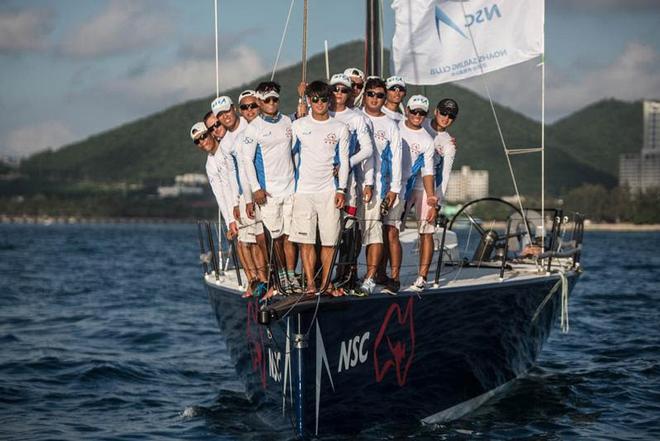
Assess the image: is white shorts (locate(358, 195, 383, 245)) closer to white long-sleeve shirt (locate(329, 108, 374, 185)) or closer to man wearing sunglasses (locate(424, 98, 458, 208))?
white long-sleeve shirt (locate(329, 108, 374, 185))

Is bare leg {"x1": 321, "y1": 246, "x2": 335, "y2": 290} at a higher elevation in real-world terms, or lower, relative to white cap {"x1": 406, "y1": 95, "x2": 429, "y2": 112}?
lower

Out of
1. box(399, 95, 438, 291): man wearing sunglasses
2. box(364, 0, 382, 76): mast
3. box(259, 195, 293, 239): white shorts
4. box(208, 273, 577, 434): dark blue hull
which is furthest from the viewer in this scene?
box(364, 0, 382, 76): mast

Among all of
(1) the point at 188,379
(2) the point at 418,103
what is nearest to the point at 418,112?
(2) the point at 418,103

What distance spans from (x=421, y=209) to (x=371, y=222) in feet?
3.13

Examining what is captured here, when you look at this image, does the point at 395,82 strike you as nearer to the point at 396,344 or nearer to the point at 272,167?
the point at 272,167

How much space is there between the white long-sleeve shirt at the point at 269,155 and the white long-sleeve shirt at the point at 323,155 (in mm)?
227

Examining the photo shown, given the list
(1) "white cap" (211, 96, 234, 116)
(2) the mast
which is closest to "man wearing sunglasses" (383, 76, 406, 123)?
(1) "white cap" (211, 96, 234, 116)

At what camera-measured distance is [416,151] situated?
899 cm

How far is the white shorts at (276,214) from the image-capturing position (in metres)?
8.38

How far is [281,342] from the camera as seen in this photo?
8383 millimetres

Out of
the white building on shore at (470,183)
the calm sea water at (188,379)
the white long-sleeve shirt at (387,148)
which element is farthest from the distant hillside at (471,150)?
the white long-sleeve shirt at (387,148)

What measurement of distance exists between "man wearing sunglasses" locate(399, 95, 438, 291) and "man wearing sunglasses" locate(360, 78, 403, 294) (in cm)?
32

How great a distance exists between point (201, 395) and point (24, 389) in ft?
6.70

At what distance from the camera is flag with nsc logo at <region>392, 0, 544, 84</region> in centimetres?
1172
